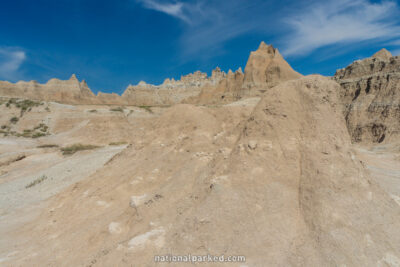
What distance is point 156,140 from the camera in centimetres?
859

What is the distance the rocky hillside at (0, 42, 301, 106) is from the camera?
44531 millimetres

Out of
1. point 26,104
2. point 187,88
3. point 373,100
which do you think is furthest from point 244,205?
point 187,88

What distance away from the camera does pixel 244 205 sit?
3.89 metres

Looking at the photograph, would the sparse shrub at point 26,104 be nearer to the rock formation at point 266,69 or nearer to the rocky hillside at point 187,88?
the rocky hillside at point 187,88

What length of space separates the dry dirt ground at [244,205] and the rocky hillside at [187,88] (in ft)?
130

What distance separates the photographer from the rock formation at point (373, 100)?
31.2 m

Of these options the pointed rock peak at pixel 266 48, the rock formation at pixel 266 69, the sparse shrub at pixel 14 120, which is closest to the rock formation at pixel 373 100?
the rock formation at pixel 266 69

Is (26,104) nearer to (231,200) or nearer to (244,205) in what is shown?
(231,200)

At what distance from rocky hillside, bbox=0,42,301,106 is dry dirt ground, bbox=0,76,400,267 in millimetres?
39745

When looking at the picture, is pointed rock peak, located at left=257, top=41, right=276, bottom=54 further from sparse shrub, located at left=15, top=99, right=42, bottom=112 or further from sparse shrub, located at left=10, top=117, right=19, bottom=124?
sparse shrub, located at left=10, top=117, right=19, bottom=124

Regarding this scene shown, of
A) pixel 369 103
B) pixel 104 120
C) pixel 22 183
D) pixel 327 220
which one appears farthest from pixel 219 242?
pixel 369 103

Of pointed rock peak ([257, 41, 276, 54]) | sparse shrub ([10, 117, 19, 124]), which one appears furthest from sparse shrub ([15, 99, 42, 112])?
pointed rock peak ([257, 41, 276, 54])

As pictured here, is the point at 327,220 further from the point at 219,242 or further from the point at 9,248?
the point at 9,248

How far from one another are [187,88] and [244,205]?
86935mm
